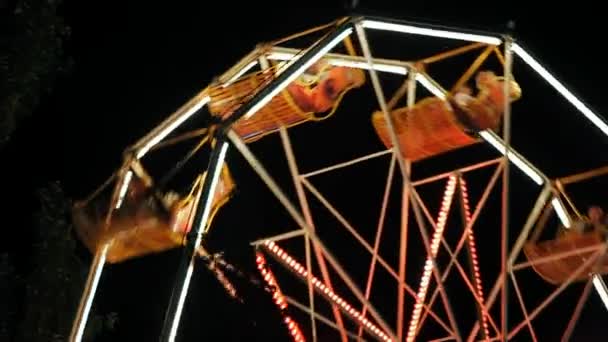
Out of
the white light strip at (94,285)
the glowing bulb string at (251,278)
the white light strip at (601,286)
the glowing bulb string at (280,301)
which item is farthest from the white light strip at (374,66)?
the white light strip at (601,286)

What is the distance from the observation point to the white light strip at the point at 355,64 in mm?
8781

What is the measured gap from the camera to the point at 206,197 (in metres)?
7.49

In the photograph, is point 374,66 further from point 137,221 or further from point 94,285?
point 94,285

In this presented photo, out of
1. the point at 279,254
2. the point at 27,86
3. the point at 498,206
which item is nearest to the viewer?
the point at 279,254

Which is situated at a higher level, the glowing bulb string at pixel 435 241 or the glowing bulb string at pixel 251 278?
the glowing bulb string at pixel 251 278

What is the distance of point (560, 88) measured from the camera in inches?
→ 342

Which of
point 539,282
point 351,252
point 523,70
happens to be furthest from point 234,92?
point 539,282

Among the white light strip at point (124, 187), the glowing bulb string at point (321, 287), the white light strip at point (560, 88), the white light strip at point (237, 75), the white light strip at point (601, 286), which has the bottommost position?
the white light strip at point (601, 286)

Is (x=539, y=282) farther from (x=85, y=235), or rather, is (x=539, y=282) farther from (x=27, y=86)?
(x=85, y=235)

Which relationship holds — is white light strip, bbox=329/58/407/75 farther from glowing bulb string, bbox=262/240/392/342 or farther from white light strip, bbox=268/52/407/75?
glowing bulb string, bbox=262/240/392/342

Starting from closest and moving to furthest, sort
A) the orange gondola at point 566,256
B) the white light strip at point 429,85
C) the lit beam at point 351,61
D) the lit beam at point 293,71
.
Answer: the lit beam at point 293,71
the lit beam at point 351,61
the white light strip at point 429,85
the orange gondola at point 566,256

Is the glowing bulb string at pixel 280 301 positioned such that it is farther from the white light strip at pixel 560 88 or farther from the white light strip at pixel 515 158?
the white light strip at pixel 560 88

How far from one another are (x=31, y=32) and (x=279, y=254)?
13.9ft

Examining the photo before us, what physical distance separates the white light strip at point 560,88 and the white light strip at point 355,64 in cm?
123
